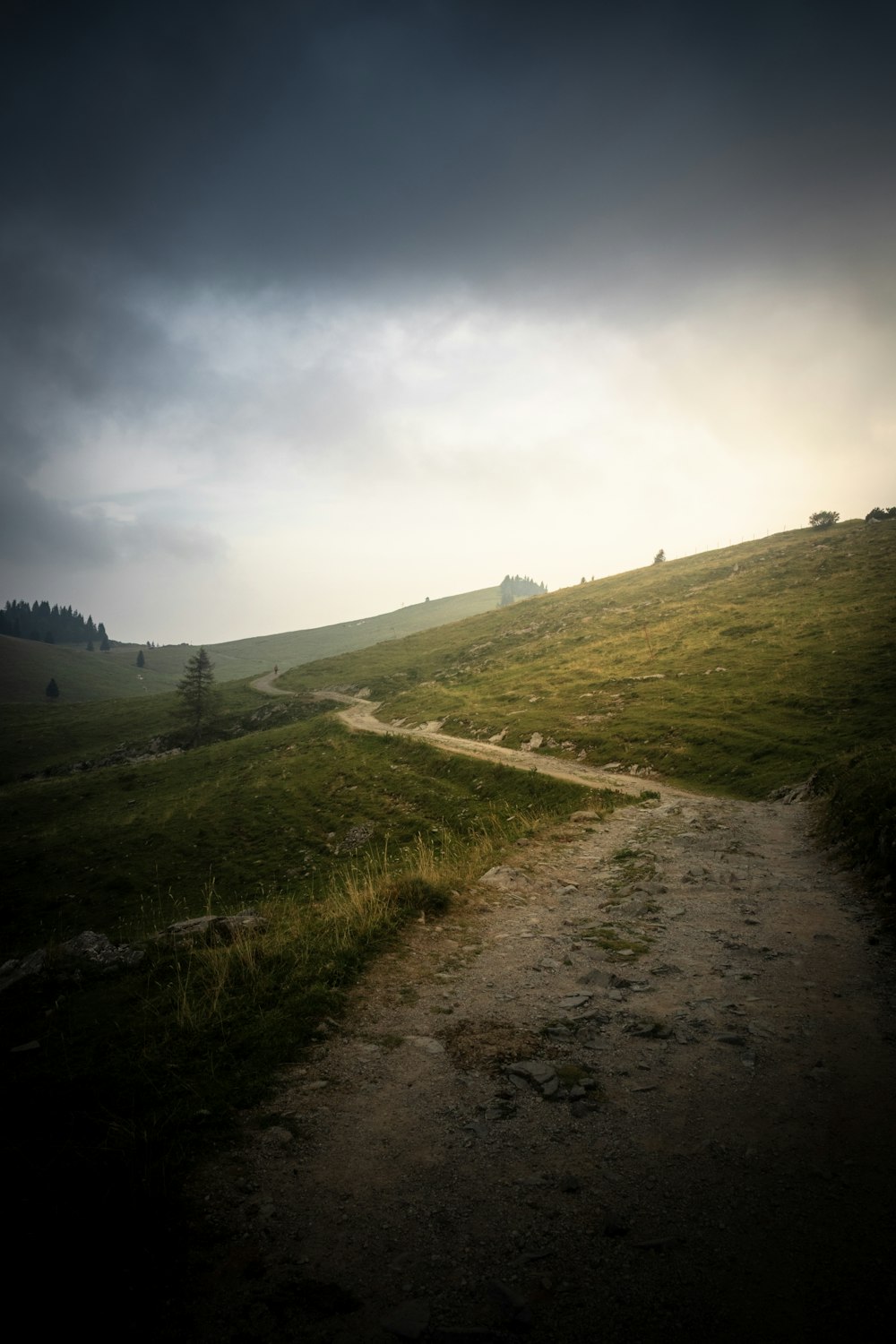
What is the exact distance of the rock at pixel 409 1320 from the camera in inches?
148

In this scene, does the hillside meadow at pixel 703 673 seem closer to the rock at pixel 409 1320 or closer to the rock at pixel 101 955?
the rock at pixel 409 1320

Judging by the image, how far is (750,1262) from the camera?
405 cm

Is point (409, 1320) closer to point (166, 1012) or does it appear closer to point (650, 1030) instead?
point (650, 1030)

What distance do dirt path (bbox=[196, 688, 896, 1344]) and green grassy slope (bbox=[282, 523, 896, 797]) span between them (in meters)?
18.7

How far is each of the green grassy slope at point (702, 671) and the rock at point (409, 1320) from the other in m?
24.1

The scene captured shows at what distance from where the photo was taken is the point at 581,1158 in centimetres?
530

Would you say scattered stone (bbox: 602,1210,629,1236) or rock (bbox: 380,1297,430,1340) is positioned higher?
rock (bbox: 380,1297,430,1340)

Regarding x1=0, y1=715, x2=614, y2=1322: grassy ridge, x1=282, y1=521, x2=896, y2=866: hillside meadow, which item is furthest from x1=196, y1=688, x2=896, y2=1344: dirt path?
x1=282, y1=521, x2=896, y2=866: hillside meadow

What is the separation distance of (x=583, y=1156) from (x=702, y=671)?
150 ft

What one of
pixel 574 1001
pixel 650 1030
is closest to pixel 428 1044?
pixel 574 1001

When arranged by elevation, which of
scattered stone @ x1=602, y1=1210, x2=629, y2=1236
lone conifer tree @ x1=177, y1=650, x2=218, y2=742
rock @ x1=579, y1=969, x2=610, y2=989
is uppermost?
lone conifer tree @ x1=177, y1=650, x2=218, y2=742

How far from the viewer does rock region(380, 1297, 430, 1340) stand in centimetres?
376

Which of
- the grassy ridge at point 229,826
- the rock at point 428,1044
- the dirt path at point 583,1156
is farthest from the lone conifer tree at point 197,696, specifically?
the rock at point 428,1044

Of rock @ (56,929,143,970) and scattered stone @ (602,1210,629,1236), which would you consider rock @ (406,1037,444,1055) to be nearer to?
scattered stone @ (602,1210,629,1236)
